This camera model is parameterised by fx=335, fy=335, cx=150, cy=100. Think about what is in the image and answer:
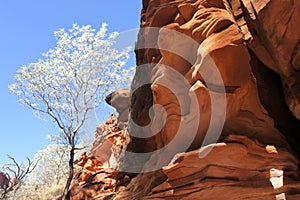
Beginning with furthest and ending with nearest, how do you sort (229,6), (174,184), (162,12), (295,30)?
1. (162,12)
2. (229,6)
3. (174,184)
4. (295,30)

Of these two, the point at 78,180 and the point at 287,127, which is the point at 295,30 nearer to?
the point at 287,127

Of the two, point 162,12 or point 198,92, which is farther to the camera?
point 162,12

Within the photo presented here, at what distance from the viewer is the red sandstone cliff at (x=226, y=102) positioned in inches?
152

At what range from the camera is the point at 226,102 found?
4398 mm

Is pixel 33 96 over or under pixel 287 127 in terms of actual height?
over

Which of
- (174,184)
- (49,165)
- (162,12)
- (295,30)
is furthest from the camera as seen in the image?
(49,165)

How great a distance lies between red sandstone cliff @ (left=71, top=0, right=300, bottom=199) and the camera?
3.87 m

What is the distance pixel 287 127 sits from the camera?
Result: 14.8 feet

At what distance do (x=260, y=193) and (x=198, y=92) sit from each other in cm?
146

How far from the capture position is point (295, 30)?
3.71m

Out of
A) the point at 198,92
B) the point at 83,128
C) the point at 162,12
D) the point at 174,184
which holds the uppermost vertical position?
the point at 162,12

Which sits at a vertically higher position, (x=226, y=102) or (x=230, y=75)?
(x=230, y=75)

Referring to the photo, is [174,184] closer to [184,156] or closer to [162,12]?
[184,156]

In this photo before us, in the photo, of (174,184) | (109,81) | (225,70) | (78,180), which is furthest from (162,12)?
(78,180)
